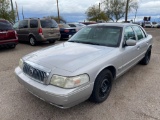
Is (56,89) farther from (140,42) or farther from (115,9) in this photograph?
(115,9)

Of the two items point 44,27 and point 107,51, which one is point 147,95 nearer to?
point 107,51

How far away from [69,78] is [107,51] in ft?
3.84

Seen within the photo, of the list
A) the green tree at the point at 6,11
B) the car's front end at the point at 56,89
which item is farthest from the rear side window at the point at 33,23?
the green tree at the point at 6,11

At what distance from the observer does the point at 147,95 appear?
329 centimetres

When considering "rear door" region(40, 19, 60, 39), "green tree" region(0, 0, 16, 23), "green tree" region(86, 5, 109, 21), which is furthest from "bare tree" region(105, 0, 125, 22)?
"rear door" region(40, 19, 60, 39)

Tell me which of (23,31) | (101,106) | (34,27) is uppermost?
(34,27)

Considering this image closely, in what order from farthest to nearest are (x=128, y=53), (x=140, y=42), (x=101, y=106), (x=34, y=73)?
(x=140, y=42) < (x=128, y=53) < (x=101, y=106) < (x=34, y=73)

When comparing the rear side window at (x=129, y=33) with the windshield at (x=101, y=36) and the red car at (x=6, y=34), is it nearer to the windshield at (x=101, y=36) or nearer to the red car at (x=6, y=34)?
the windshield at (x=101, y=36)

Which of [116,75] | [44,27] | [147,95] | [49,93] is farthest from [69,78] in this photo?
[44,27]

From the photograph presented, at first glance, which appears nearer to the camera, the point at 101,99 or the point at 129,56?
the point at 101,99

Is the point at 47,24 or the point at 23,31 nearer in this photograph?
the point at 47,24

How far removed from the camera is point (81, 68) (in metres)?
2.41

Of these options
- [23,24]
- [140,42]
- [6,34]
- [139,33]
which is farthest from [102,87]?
[23,24]

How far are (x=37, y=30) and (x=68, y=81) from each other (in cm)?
702
